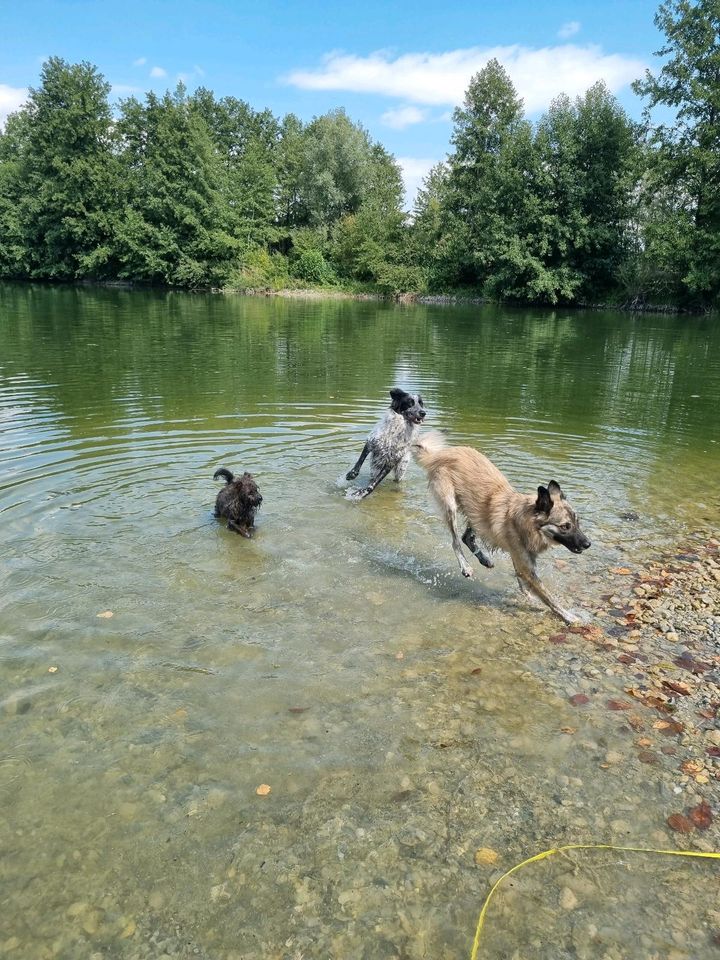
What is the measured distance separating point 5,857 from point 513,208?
2539 inches

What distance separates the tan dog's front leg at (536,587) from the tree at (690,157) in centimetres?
4946

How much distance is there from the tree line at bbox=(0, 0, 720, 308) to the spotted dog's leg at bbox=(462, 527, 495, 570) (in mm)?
48848

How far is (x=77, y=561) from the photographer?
7.15m

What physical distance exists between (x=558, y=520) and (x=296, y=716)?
312 centimetres

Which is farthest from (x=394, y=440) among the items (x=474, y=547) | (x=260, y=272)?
(x=260, y=272)

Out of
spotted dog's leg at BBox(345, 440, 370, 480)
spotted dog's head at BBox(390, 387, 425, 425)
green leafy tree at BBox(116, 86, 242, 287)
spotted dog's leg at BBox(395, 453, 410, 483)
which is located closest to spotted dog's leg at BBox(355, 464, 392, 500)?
spotted dog's leg at BBox(395, 453, 410, 483)

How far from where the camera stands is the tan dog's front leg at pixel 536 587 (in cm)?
632

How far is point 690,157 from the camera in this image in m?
48.7

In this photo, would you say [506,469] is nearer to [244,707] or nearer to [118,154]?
[244,707]

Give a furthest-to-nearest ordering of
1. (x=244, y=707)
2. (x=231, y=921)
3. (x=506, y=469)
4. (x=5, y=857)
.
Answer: (x=506, y=469) → (x=244, y=707) → (x=5, y=857) → (x=231, y=921)

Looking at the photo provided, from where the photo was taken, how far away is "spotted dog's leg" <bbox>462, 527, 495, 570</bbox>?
771cm

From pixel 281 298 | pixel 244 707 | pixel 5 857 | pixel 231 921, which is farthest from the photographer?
pixel 281 298

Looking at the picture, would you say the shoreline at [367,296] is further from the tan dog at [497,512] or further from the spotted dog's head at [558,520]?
the spotted dog's head at [558,520]

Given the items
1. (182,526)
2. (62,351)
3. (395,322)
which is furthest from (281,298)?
(182,526)
